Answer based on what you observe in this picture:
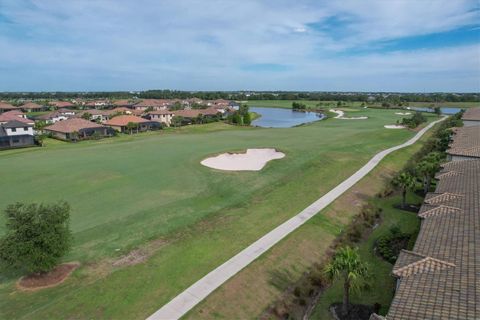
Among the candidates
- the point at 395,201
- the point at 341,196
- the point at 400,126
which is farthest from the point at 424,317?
the point at 400,126

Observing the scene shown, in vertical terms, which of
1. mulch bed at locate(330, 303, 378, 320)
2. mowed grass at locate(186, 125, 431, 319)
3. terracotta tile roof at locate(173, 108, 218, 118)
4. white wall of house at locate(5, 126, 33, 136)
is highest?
terracotta tile roof at locate(173, 108, 218, 118)

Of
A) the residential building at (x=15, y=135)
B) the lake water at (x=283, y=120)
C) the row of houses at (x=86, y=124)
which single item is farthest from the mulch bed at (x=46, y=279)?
the lake water at (x=283, y=120)

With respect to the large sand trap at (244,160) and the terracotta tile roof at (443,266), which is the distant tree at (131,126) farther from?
the terracotta tile roof at (443,266)

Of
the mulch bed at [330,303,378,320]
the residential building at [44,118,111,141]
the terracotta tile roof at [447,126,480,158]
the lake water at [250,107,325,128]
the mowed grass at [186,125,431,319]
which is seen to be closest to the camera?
the mulch bed at [330,303,378,320]

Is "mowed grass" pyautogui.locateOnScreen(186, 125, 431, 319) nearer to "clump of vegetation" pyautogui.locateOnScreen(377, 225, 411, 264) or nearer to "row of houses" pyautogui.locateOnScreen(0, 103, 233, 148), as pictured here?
"clump of vegetation" pyautogui.locateOnScreen(377, 225, 411, 264)

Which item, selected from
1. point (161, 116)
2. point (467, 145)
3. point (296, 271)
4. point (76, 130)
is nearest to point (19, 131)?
point (76, 130)

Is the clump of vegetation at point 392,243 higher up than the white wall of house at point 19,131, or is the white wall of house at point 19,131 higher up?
the white wall of house at point 19,131

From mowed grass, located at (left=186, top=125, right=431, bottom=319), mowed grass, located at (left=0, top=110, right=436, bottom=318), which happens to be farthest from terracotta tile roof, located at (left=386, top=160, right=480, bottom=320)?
mowed grass, located at (left=0, top=110, right=436, bottom=318)
